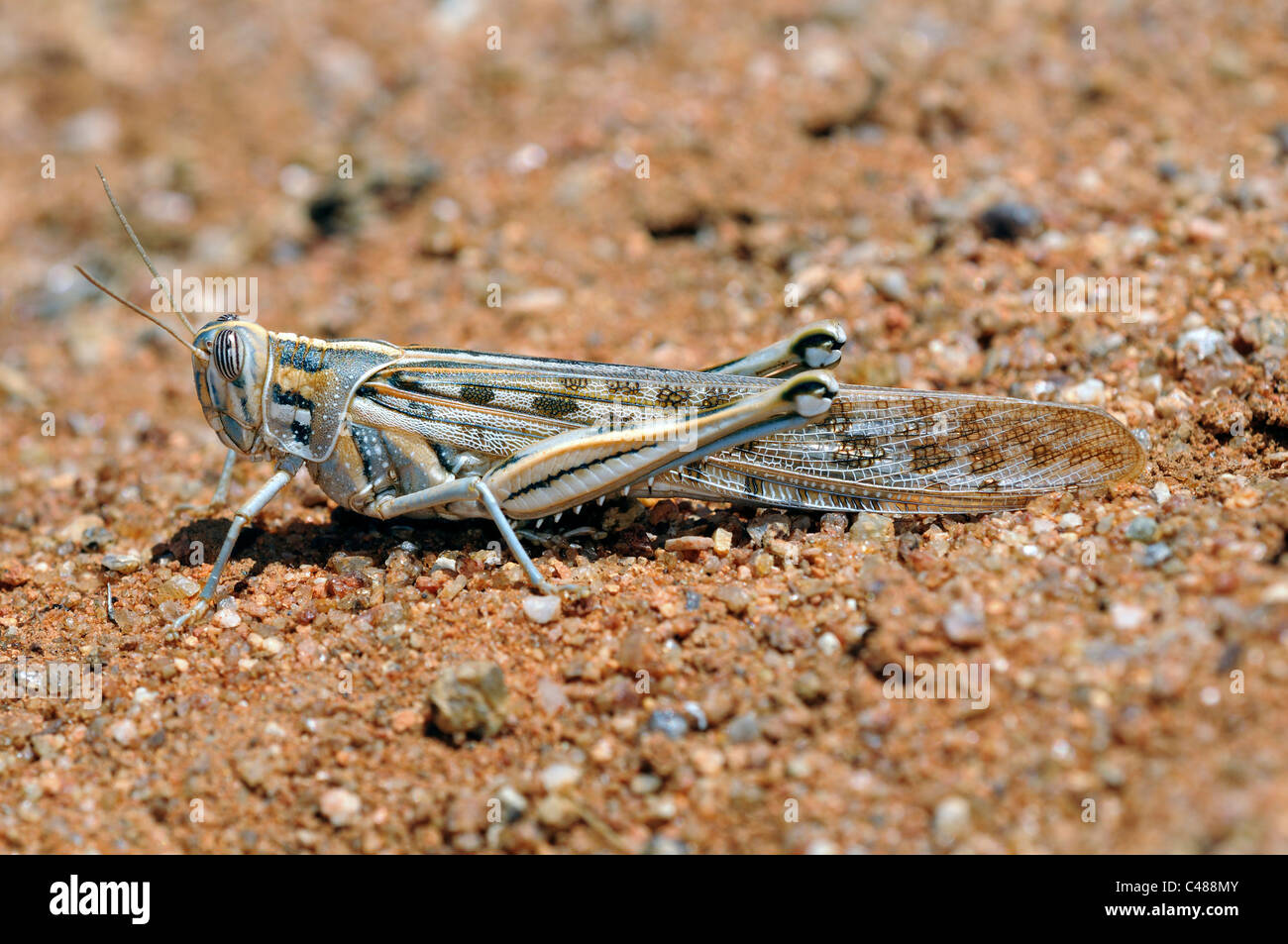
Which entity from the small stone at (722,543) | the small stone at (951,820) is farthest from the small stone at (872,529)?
the small stone at (951,820)

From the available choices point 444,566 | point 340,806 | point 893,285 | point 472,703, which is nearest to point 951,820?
point 472,703

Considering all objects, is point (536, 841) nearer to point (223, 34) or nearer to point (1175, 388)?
point (1175, 388)

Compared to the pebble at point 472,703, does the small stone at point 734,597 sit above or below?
above

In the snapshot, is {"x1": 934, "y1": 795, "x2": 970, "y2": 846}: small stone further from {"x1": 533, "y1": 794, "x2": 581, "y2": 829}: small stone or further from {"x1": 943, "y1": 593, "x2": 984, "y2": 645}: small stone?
{"x1": 533, "y1": 794, "x2": 581, "y2": 829}: small stone

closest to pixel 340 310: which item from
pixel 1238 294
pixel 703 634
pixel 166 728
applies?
pixel 166 728

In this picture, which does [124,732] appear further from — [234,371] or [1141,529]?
[1141,529]

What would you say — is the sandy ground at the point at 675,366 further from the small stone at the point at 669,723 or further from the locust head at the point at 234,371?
the locust head at the point at 234,371
